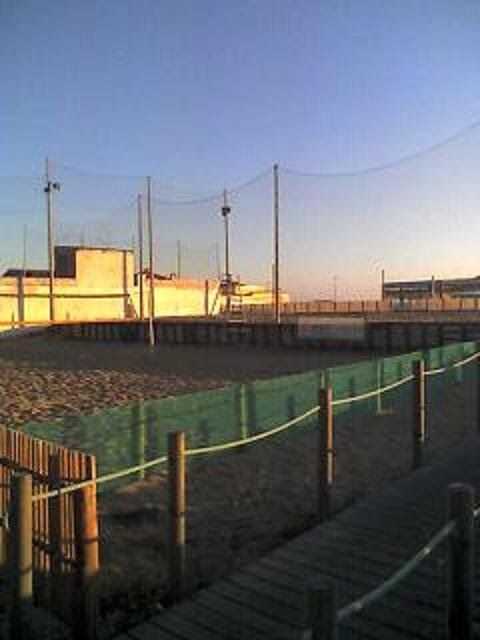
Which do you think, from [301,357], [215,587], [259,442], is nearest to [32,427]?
[215,587]

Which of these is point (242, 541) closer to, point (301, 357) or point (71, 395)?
point (71, 395)

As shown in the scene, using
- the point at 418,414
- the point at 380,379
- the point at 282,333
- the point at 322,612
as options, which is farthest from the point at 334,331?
the point at 322,612

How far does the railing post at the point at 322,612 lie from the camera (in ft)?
10.2

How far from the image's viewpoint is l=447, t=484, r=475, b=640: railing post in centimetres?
419

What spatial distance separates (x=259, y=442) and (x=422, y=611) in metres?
6.92

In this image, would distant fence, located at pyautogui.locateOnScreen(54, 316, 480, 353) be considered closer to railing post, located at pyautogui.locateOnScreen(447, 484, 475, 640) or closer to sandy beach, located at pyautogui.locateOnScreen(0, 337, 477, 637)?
sandy beach, located at pyautogui.locateOnScreen(0, 337, 477, 637)

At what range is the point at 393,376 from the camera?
49.5 ft

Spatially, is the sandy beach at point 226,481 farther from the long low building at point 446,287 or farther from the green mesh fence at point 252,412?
the long low building at point 446,287

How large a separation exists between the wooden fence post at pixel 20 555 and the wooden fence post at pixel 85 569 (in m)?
0.35

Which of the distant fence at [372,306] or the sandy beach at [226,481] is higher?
the distant fence at [372,306]

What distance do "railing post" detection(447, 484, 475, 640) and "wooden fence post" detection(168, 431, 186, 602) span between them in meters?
2.38

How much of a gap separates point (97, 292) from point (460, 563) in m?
64.8

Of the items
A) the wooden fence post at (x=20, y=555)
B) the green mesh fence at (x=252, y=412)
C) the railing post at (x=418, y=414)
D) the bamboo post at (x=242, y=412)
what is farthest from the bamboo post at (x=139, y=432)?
the wooden fence post at (x=20, y=555)

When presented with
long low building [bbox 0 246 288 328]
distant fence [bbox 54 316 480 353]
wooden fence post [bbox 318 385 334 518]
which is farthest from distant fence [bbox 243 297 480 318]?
wooden fence post [bbox 318 385 334 518]
